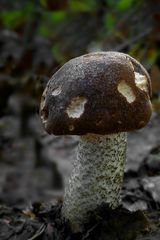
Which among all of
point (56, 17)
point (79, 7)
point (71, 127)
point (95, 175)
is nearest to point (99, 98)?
point (71, 127)

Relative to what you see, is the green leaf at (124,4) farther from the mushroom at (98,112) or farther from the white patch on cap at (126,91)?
the white patch on cap at (126,91)

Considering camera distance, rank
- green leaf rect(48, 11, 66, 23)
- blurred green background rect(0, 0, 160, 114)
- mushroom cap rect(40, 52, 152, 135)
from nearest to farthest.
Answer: mushroom cap rect(40, 52, 152, 135), blurred green background rect(0, 0, 160, 114), green leaf rect(48, 11, 66, 23)

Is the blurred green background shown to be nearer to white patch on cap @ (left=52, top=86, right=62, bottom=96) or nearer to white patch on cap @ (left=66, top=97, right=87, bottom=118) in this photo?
white patch on cap @ (left=52, top=86, right=62, bottom=96)

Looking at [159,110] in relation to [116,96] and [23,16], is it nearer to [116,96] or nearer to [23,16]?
[116,96]

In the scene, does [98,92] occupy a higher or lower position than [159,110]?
higher

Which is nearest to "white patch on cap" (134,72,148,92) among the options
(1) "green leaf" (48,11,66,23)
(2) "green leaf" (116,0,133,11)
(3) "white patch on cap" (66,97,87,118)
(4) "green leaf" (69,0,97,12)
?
(3) "white patch on cap" (66,97,87,118)

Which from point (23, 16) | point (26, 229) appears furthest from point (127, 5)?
point (26, 229)

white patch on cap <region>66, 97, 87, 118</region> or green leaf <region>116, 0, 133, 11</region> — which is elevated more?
white patch on cap <region>66, 97, 87, 118</region>
